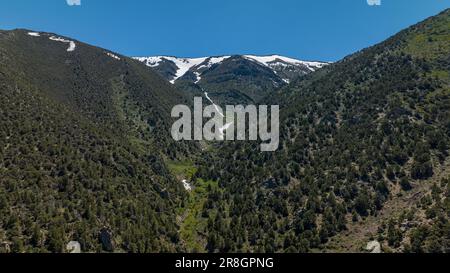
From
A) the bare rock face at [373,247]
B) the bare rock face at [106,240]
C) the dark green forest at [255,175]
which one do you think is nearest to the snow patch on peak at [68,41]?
the dark green forest at [255,175]

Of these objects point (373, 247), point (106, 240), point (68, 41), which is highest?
point (68, 41)

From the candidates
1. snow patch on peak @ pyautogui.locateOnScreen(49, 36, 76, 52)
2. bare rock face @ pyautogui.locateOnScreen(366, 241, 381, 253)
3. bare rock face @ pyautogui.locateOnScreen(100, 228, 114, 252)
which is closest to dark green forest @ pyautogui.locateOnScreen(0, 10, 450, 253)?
bare rock face @ pyautogui.locateOnScreen(100, 228, 114, 252)

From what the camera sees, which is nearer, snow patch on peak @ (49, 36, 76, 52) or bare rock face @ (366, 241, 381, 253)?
bare rock face @ (366, 241, 381, 253)

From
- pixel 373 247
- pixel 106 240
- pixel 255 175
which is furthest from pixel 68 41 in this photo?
pixel 373 247

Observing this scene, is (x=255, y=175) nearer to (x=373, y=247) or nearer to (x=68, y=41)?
(x=373, y=247)

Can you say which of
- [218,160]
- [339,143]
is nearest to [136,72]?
[218,160]

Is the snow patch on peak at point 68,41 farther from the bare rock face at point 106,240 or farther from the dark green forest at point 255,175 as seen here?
the bare rock face at point 106,240

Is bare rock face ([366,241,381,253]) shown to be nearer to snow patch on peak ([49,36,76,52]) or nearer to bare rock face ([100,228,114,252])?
bare rock face ([100,228,114,252])

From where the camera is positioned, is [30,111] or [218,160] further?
[218,160]
